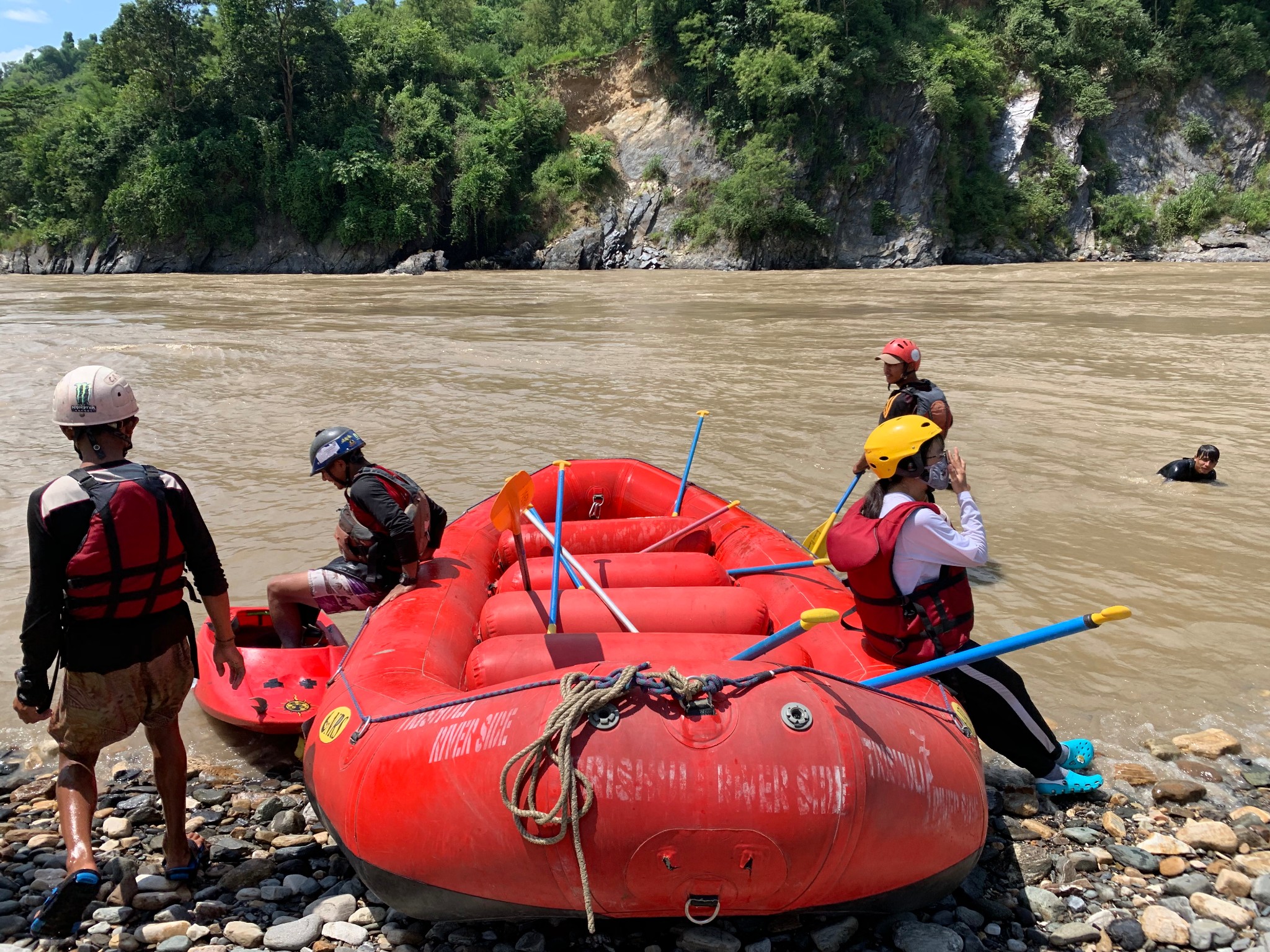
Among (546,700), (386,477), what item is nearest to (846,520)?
(546,700)

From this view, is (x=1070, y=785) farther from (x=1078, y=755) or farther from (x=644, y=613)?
(x=644, y=613)

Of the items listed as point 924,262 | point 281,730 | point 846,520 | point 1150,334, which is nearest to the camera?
point 846,520

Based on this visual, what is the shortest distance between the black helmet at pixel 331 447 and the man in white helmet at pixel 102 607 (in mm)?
979

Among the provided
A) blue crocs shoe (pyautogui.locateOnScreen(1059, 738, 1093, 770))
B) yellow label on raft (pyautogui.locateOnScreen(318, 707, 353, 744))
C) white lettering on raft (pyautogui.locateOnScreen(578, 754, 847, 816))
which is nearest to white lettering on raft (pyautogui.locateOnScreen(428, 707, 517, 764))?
white lettering on raft (pyautogui.locateOnScreen(578, 754, 847, 816))

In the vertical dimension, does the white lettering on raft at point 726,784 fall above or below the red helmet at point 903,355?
below

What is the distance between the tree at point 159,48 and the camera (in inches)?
1230

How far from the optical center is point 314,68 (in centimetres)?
3291

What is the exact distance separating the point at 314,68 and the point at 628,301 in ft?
71.3

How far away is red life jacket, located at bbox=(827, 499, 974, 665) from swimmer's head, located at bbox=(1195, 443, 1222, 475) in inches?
184

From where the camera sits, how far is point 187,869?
104 inches

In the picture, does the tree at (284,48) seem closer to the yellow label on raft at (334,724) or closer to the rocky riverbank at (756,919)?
the rocky riverbank at (756,919)

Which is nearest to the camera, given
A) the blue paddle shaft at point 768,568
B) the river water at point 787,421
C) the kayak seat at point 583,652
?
the kayak seat at point 583,652

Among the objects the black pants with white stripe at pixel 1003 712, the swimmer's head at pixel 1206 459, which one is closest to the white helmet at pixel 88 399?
the black pants with white stripe at pixel 1003 712

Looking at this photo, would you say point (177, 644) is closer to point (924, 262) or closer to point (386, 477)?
point (386, 477)
